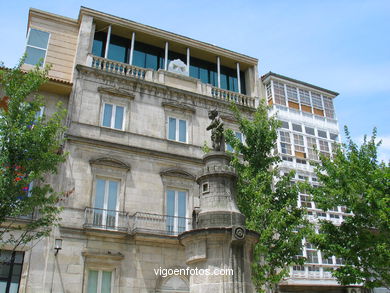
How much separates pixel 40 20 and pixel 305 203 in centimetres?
1845

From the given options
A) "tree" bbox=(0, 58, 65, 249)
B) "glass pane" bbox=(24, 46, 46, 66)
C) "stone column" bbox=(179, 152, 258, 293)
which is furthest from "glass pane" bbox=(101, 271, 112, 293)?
"glass pane" bbox=(24, 46, 46, 66)

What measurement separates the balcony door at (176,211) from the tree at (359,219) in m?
6.17

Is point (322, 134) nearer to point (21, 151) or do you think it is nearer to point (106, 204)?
point (106, 204)

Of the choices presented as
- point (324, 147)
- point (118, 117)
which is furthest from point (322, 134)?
point (118, 117)

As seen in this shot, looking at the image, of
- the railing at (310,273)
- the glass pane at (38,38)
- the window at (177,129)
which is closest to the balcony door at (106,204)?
the window at (177,129)

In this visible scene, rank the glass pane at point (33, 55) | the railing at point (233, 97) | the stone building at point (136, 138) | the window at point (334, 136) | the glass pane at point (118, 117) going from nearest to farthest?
1. the stone building at point (136, 138)
2. the glass pane at point (118, 117)
3. the glass pane at point (33, 55)
4. the railing at point (233, 97)
5. the window at point (334, 136)

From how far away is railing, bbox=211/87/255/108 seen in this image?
2300 centimetres

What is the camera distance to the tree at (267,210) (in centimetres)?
1385

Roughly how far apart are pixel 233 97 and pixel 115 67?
288 inches

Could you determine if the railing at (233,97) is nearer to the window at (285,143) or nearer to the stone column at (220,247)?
the window at (285,143)

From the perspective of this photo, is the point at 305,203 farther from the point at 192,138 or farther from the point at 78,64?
the point at 78,64

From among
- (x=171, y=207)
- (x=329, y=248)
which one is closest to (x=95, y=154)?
(x=171, y=207)

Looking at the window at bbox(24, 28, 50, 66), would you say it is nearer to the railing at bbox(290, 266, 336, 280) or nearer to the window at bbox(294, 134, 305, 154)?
the window at bbox(294, 134, 305, 154)

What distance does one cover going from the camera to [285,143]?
23719 millimetres
